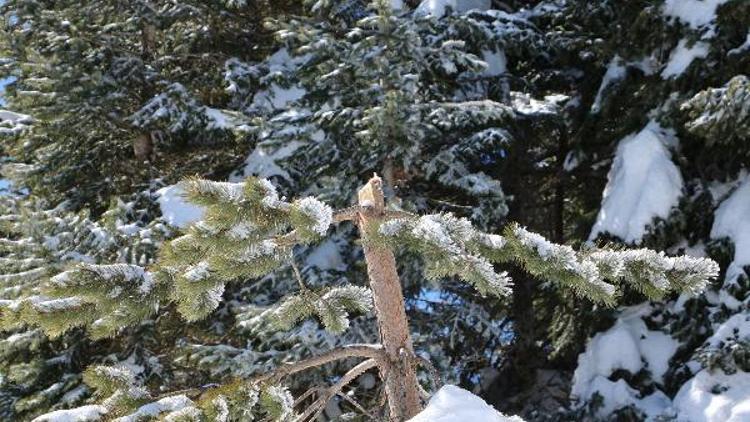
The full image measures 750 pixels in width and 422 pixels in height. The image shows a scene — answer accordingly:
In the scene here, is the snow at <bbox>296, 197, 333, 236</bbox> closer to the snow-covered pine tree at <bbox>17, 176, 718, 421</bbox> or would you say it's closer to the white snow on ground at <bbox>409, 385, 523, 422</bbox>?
the snow-covered pine tree at <bbox>17, 176, 718, 421</bbox>

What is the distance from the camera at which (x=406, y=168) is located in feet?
21.7

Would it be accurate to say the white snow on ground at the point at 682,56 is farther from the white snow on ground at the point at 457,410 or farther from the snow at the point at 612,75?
the white snow on ground at the point at 457,410

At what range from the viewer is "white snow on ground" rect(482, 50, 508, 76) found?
831cm

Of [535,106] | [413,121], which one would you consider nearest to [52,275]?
[413,121]

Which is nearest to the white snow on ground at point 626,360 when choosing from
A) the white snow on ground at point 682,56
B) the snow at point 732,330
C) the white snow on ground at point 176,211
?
the snow at point 732,330

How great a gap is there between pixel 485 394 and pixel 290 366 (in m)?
6.63

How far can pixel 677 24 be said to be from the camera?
255 inches

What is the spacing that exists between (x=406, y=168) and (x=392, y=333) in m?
4.17

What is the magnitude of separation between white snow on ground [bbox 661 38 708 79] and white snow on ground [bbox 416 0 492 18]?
2.17m

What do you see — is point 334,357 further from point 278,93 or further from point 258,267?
point 278,93

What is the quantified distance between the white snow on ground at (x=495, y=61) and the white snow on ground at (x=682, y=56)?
6.79ft

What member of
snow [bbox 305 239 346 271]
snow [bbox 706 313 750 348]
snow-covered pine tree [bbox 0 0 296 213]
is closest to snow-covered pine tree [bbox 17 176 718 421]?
snow [bbox 706 313 750 348]

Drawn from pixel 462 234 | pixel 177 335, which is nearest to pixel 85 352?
pixel 177 335

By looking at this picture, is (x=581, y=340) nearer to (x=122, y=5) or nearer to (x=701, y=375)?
(x=701, y=375)
